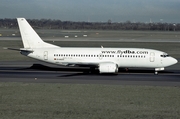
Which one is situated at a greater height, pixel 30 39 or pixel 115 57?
pixel 30 39

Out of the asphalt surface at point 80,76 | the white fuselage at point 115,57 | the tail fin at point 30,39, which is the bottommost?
the asphalt surface at point 80,76

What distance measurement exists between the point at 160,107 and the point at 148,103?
4.73 ft

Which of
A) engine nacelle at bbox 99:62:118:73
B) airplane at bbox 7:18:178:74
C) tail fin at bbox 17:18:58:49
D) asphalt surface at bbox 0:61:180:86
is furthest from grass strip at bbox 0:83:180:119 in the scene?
tail fin at bbox 17:18:58:49

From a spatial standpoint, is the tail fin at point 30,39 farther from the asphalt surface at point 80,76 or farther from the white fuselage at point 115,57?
the asphalt surface at point 80,76

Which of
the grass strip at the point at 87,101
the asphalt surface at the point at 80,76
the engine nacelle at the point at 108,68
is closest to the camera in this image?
the grass strip at the point at 87,101

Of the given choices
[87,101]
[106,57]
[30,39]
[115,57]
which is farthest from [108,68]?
[87,101]

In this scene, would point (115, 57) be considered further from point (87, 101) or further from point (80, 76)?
point (87, 101)

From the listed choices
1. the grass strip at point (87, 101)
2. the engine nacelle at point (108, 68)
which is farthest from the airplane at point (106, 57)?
the grass strip at point (87, 101)

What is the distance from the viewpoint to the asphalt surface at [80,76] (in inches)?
1393

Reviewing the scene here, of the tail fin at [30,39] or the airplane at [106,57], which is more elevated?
the tail fin at [30,39]

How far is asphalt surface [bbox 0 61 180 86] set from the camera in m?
35.4

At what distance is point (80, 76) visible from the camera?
39312 millimetres

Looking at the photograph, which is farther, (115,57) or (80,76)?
(115,57)

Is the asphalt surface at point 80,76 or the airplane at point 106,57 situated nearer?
the asphalt surface at point 80,76
